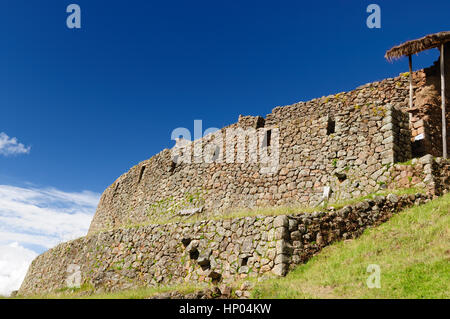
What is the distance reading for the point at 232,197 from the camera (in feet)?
58.5

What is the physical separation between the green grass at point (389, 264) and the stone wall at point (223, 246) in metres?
0.45

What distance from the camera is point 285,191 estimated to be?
51.1 feet

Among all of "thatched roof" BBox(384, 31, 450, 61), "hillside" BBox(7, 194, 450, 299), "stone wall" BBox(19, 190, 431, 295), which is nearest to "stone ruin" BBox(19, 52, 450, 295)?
"stone wall" BBox(19, 190, 431, 295)

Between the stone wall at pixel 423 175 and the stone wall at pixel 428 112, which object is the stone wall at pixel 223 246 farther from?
the stone wall at pixel 428 112

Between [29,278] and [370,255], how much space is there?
→ 23.2 metres

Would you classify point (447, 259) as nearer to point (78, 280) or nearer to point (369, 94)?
point (369, 94)

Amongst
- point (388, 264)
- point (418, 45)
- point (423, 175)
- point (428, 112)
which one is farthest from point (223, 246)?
point (418, 45)

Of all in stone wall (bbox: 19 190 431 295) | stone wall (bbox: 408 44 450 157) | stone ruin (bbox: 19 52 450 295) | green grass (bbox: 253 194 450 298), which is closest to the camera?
green grass (bbox: 253 194 450 298)

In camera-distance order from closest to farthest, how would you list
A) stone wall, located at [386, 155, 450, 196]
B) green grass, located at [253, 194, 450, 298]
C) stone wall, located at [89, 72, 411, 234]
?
green grass, located at [253, 194, 450, 298]
stone wall, located at [386, 155, 450, 196]
stone wall, located at [89, 72, 411, 234]

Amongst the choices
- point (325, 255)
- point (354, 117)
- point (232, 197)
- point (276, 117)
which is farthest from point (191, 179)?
point (325, 255)

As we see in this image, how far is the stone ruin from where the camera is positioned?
10812mm

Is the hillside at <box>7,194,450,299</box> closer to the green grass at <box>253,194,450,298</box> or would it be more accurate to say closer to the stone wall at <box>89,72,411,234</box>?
the green grass at <box>253,194,450,298</box>

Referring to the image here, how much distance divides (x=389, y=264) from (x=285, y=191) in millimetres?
7462

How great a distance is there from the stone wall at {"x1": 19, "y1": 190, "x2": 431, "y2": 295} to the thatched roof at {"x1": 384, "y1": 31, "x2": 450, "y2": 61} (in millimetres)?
6315
